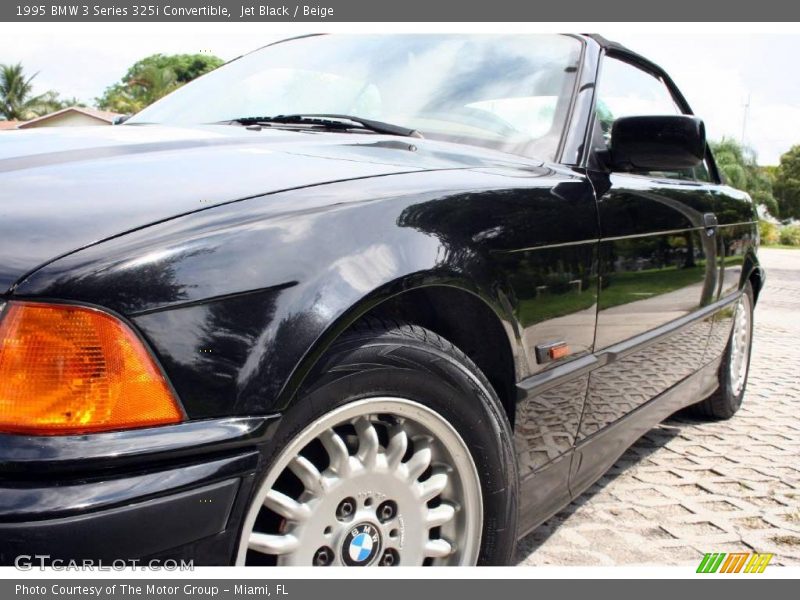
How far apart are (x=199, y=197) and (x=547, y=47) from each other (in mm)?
1624

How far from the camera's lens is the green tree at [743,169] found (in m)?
30.7

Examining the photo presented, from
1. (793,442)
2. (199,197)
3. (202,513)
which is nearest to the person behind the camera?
(202,513)

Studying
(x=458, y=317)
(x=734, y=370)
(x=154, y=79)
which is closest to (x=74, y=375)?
(x=458, y=317)

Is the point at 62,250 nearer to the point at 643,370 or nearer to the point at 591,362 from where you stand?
the point at 591,362

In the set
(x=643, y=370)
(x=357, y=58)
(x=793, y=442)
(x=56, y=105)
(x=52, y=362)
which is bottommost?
(x=793, y=442)

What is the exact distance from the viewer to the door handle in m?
3.00

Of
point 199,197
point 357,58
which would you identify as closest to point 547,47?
point 357,58

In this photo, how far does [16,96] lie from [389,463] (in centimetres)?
5515

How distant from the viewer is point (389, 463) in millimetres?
1468

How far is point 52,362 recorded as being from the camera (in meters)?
1.10

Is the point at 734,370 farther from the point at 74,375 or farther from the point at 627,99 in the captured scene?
the point at 74,375

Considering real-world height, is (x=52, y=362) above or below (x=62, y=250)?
below

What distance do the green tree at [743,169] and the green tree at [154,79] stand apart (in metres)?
22.8

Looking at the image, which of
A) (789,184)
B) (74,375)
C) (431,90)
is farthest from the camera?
(789,184)
